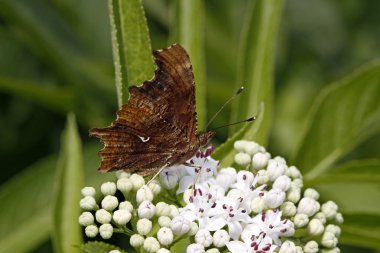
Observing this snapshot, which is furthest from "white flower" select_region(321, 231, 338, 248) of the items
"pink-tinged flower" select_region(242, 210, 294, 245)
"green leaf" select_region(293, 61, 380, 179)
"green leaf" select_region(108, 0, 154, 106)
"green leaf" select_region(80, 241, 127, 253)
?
"green leaf" select_region(108, 0, 154, 106)

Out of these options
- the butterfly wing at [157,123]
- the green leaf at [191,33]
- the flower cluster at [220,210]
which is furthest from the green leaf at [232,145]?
the green leaf at [191,33]

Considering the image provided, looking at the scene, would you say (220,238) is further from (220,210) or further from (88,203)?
(88,203)

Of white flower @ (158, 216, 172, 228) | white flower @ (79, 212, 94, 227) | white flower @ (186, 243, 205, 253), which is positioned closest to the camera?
white flower @ (186, 243, 205, 253)

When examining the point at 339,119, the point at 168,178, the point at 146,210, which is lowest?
the point at 146,210

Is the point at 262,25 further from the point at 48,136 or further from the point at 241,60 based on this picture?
the point at 48,136

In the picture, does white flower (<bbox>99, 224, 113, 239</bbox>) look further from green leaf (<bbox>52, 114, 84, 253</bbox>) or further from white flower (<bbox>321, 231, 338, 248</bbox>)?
white flower (<bbox>321, 231, 338, 248</bbox>)

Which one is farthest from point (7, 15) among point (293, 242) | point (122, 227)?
point (293, 242)

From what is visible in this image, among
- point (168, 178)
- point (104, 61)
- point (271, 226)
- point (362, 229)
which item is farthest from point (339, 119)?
point (104, 61)
